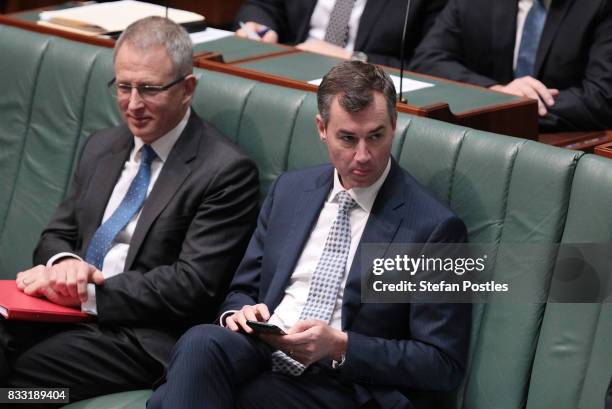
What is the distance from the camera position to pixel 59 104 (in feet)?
10.6

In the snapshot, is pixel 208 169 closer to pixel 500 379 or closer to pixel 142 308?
pixel 142 308

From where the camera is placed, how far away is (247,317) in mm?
2385

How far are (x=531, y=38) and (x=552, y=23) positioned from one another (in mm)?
89

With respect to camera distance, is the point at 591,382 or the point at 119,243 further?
the point at 119,243

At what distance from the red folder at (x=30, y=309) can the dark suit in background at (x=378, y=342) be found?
0.41 metres

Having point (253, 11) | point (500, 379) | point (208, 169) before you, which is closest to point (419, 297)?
point (500, 379)

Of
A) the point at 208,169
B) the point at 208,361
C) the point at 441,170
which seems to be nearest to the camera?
the point at 208,361

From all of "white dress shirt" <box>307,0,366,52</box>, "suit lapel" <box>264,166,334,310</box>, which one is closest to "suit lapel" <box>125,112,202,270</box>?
"suit lapel" <box>264,166,334,310</box>

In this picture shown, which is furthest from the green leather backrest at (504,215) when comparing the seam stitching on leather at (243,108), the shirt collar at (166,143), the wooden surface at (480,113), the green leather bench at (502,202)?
the shirt collar at (166,143)

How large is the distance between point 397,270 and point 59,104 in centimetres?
131

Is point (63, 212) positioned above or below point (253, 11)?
below

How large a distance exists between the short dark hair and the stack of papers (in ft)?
4.01

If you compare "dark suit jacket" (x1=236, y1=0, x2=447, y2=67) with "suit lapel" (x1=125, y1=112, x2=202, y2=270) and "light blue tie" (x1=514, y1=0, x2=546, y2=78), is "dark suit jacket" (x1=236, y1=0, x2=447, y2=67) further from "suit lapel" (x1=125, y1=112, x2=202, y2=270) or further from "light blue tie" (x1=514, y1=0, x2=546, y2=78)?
"suit lapel" (x1=125, y1=112, x2=202, y2=270)

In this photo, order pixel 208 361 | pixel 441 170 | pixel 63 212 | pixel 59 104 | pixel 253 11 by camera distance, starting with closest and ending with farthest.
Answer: pixel 208 361 < pixel 441 170 < pixel 63 212 < pixel 59 104 < pixel 253 11
